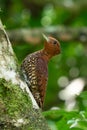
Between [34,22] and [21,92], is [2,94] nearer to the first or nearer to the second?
[21,92]

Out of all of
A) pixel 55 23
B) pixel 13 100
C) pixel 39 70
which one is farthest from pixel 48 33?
pixel 13 100

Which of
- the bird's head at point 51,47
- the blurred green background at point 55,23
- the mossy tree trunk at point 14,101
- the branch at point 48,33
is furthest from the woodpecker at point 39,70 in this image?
the blurred green background at point 55,23

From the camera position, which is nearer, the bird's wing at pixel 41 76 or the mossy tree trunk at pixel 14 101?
the mossy tree trunk at pixel 14 101

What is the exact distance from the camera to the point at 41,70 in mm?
4035

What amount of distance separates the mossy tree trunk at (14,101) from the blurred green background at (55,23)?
12.3 ft

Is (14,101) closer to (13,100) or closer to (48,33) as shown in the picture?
(13,100)

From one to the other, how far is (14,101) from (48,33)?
3686 mm

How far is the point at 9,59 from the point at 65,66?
4692 millimetres

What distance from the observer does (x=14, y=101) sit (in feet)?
10.0

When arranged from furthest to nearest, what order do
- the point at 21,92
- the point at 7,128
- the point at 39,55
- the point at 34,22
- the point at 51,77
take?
1. the point at 34,22
2. the point at 51,77
3. the point at 39,55
4. the point at 21,92
5. the point at 7,128

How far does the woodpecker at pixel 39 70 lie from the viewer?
3.77 meters

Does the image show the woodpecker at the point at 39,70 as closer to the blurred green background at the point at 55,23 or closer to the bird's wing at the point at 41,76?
the bird's wing at the point at 41,76

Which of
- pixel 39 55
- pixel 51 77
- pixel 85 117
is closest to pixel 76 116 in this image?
pixel 85 117

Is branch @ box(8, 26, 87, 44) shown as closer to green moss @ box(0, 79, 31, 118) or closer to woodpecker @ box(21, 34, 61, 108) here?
woodpecker @ box(21, 34, 61, 108)
